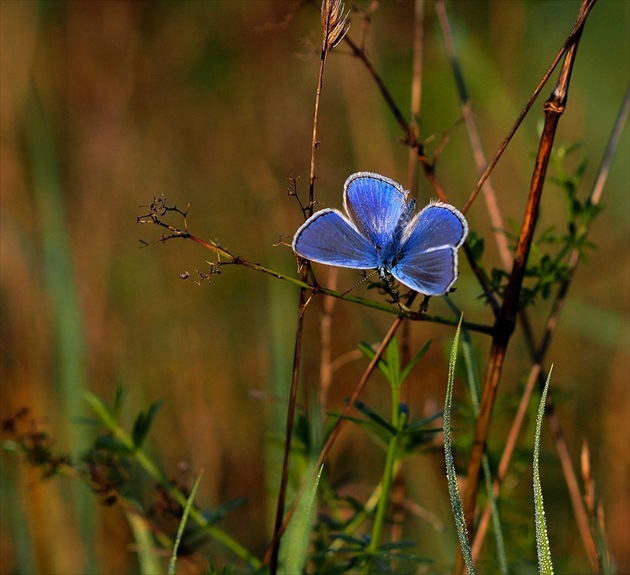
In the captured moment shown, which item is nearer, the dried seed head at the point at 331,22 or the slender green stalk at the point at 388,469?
the dried seed head at the point at 331,22

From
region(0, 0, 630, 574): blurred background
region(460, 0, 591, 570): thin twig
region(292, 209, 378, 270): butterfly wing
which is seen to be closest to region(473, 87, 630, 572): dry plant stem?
region(0, 0, 630, 574): blurred background

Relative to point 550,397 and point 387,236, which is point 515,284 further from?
point 550,397

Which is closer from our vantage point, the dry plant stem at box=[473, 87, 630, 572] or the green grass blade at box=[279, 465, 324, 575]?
the green grass blade at box=[279, 465, 324, 575]

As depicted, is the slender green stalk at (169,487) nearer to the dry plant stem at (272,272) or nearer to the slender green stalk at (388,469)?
the slender green stalk at (388,469)

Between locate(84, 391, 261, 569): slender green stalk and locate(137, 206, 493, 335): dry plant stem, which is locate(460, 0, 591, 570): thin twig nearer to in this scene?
locate(137, 206, 493, 335): dry plant stem

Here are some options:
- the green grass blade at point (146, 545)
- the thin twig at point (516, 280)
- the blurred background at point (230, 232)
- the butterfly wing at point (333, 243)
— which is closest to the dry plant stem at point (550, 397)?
the blurred background at point (230, 232)

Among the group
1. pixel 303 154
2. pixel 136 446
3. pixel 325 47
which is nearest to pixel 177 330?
pixel 303 154

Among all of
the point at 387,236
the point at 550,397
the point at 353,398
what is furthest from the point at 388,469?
the point at 550,397

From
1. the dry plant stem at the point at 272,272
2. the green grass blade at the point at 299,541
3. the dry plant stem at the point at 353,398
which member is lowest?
the green grass blade at the point at 299,541
